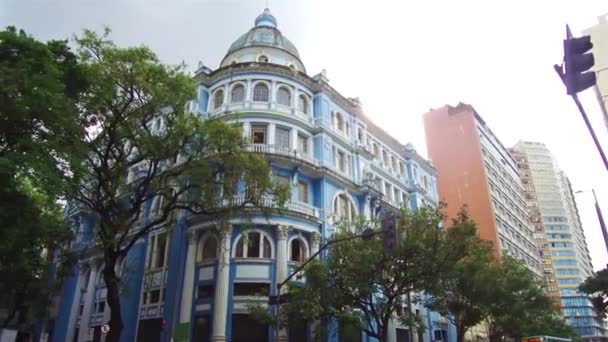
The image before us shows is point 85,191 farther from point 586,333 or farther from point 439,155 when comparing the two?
point 586,333

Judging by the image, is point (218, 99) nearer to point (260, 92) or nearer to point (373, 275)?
point (260, 92)

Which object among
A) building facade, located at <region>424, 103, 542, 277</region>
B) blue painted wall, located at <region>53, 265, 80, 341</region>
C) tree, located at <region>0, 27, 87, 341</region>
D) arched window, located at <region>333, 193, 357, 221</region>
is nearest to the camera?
tree, located at <region>0, 27, 87, 341</region>

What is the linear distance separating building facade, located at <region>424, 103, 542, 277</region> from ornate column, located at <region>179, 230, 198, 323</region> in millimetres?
38972

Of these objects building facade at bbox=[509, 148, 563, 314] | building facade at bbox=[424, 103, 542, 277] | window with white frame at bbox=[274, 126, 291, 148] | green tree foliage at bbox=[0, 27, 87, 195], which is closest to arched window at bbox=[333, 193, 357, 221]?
window with white frame at bbox=[274, 126, 291, 148]

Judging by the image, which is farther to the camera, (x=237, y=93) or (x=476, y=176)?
(x=476, y=176)

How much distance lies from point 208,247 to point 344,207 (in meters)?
10.1

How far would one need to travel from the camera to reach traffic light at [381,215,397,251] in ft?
42.0

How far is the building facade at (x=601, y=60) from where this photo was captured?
16.7 m

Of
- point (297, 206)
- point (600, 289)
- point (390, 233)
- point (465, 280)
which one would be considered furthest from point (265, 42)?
point (600, 289)

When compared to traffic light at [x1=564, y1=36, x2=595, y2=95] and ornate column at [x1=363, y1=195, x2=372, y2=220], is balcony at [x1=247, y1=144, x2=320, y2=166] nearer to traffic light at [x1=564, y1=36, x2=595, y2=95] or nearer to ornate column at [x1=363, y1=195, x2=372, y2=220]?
ornate column at [x1=363, y1=195, x2=372, y2=220]

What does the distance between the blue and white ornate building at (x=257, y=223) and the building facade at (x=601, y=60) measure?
1433 cm

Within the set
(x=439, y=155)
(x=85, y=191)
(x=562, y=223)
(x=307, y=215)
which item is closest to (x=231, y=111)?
(x=307, y=215)

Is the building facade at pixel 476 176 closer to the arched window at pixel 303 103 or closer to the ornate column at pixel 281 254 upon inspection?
the arched window at pixel 303 103

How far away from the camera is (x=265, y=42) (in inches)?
1335
